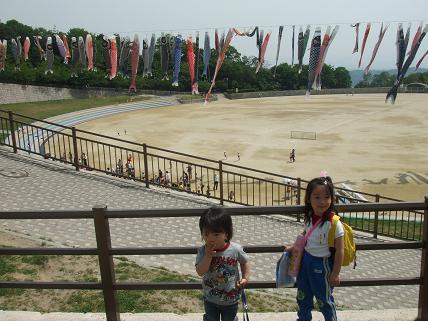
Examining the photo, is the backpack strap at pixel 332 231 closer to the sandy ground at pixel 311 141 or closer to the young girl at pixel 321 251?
the young girl at pixel 321 251

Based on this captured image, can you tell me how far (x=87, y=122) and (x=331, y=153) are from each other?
24.5 m

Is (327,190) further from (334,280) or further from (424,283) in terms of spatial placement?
(424,283)

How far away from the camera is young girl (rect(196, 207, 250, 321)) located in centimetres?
281

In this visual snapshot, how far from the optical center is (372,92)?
77.5 metres

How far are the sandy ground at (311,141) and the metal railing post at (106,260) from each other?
16889 millimetres

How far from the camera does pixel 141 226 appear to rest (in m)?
8.60

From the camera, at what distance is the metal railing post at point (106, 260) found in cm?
335

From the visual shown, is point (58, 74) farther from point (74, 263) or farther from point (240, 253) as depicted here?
point (240, 253)

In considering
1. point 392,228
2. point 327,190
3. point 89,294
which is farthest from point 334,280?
point 392,228

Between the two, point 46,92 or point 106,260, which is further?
point 46,92

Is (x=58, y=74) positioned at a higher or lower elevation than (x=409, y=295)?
higher

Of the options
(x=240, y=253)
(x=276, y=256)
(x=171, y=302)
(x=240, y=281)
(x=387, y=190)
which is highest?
(x=240, y=253)

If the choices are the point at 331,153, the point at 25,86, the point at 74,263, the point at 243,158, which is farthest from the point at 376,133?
the point at 25,86

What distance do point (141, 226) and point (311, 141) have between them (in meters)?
24.8
